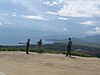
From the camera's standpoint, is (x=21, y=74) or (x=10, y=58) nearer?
(x=21, y=74)

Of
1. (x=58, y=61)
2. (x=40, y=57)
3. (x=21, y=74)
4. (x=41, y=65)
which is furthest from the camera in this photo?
(x=40, y=57)

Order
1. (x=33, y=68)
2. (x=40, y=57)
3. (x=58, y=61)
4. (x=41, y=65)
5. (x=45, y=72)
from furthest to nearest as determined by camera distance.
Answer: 1. (x=40, y=57)
2. (x=58, y=61)
3. (x=41, y=65)
4. (x=33, y=68)
5. (x=45, y=72)


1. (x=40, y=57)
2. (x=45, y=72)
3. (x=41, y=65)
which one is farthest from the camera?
(x=40, y=57)

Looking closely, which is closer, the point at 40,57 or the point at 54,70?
the point at 54,70

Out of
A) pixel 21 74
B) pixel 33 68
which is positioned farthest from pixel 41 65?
pixel 21 74

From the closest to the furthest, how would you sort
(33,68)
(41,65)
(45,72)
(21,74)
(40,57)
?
(21,74) → (45,72) → (33,68) → (41,65) → (40,57)

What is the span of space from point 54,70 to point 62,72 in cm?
103

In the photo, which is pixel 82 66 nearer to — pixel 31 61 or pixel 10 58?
pixel 31 61

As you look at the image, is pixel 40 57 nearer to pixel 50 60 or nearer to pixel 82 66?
pixel 50 60

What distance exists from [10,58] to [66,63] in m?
6.17

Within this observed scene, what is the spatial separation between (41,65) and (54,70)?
294 cm

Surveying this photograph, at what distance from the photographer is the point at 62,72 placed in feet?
82.9

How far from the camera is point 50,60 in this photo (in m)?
31.8

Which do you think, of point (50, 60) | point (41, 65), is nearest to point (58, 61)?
point (50, 60)
